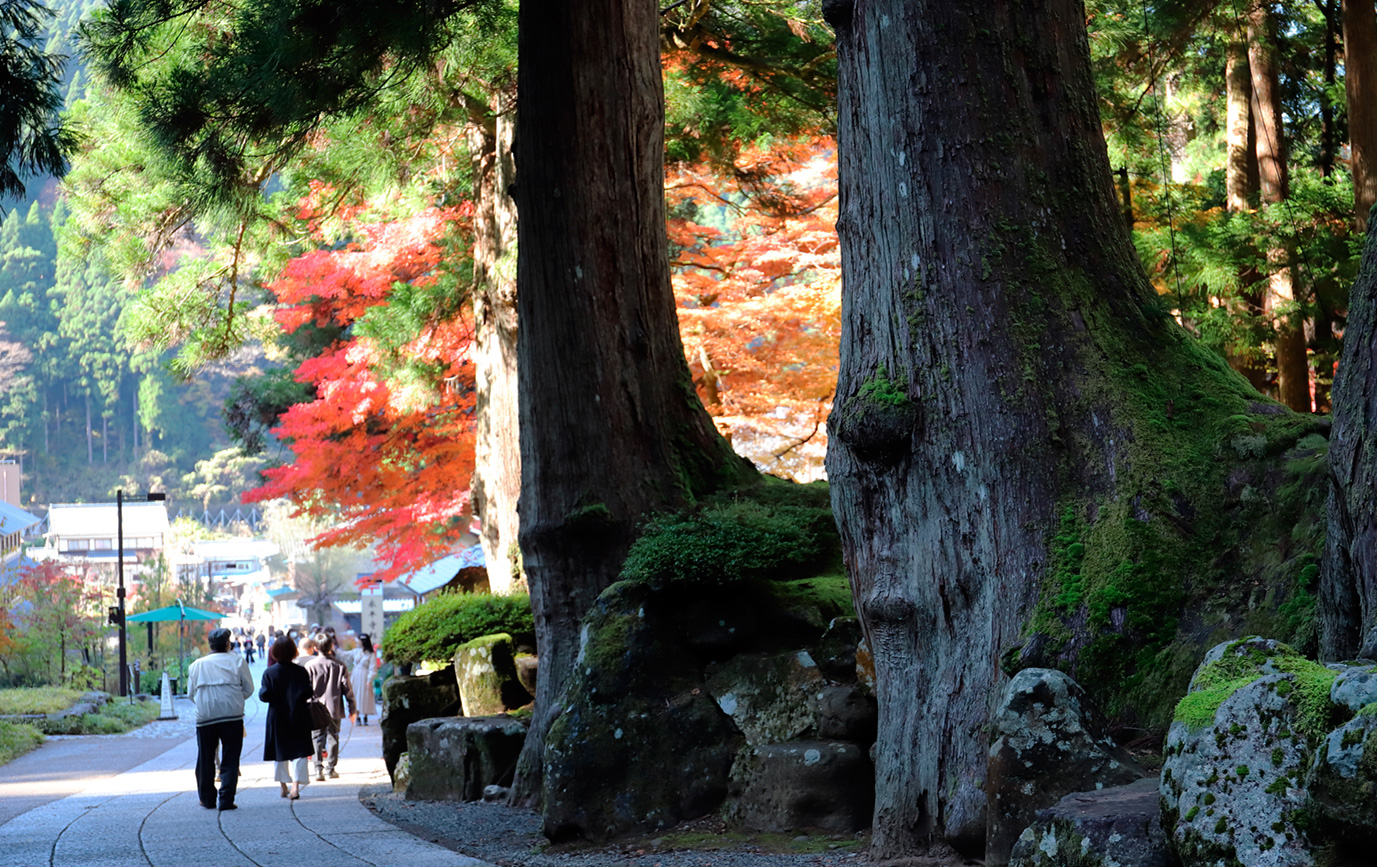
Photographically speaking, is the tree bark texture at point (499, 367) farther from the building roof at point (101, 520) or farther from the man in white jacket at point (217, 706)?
the building roof at point (101, 520)

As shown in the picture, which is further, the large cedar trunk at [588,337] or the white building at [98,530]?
the white building at [98,530]

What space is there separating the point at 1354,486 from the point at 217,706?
8.08m

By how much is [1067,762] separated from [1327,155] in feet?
40.9

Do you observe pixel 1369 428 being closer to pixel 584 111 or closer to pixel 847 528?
pixel 847 528

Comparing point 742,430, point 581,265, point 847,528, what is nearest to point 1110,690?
point 847,528

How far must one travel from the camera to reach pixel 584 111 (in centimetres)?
885

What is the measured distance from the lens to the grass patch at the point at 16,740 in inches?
546

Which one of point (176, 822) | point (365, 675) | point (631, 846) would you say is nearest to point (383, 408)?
point (365, 675)

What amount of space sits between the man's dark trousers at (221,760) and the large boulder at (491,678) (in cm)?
203

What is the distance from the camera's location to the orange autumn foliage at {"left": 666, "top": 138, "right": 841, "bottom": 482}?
658 inches

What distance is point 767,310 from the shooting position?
16.7 m

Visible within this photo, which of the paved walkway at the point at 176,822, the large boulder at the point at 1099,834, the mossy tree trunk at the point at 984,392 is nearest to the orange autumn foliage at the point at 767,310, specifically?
the paved walkway at the point at 176,822

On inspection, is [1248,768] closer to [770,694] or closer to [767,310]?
[770,694]

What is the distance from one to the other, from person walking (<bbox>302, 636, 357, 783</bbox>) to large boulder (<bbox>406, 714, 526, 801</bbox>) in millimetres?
2877
